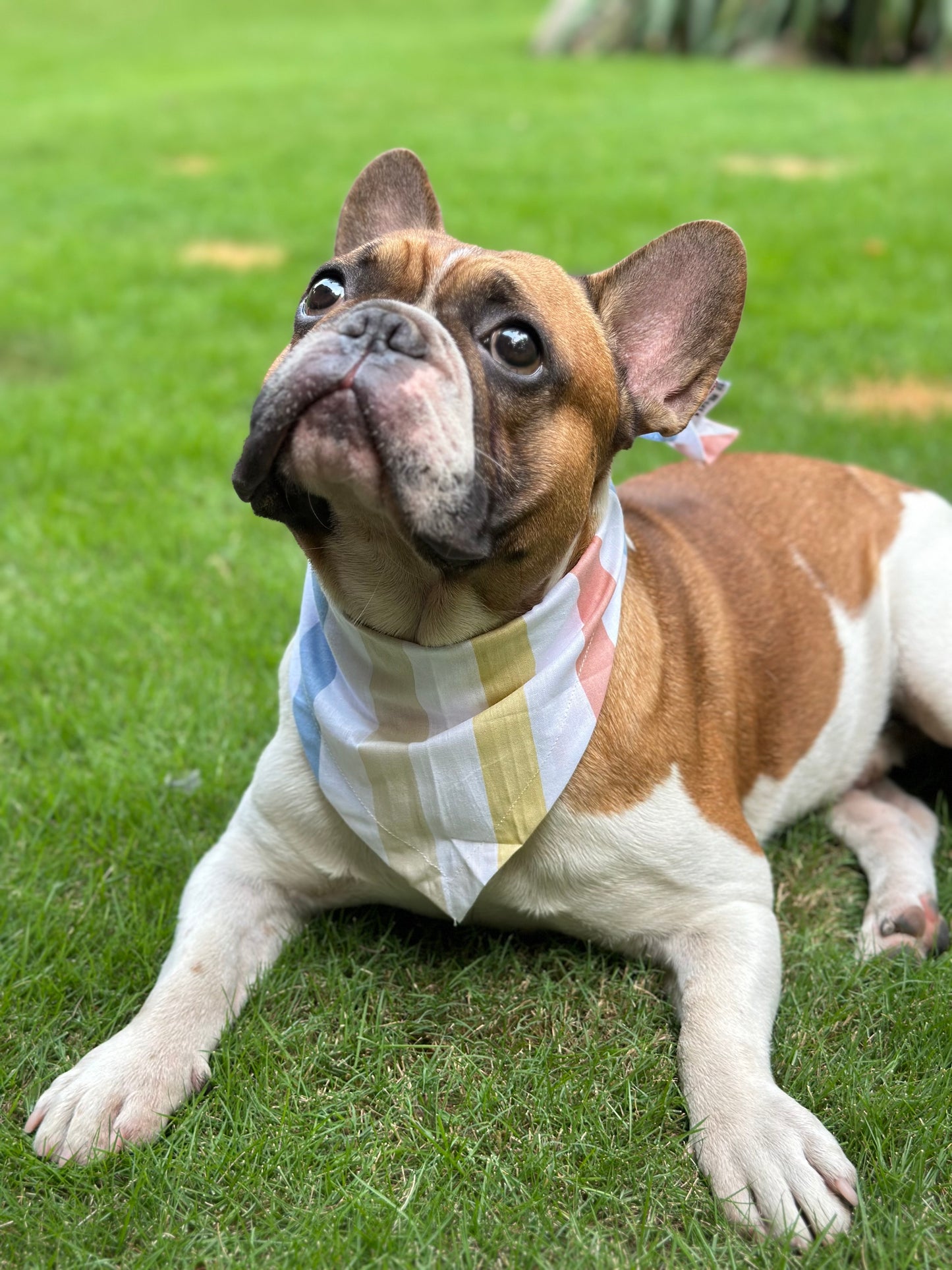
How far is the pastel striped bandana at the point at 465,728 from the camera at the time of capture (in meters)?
2.66

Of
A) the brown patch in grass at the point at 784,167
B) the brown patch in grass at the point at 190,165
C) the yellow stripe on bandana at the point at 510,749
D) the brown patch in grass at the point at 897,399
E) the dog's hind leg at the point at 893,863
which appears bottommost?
the brown patch in grass at the point at 190,165

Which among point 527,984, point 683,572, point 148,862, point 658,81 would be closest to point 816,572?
point 683,572

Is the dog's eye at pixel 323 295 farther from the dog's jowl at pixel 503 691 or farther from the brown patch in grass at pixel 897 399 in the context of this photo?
the brown patch in grass at pixel 897 399

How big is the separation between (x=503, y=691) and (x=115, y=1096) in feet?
3.66

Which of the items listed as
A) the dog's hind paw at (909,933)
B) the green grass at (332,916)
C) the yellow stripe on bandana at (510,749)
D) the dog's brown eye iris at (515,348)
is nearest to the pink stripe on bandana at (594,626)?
the yellow stripe on bandana at (510,749)

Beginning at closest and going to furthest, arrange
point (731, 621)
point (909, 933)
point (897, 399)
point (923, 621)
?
point (909, 933), point (731, 621), point (923, 621), point (897, 399)

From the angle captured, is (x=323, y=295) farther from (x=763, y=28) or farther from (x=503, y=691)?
(x=763, y=28)

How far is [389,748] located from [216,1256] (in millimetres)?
1017

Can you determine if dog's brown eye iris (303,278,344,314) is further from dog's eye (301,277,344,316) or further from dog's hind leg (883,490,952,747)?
dog's hind leg (883,490,952,747)

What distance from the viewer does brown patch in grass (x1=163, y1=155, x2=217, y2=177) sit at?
1118 cm

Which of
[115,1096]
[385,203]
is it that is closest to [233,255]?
[385,203]

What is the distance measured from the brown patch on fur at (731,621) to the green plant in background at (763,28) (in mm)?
16745

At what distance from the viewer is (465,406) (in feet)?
7.68

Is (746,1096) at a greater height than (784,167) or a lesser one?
greater
